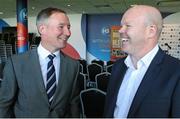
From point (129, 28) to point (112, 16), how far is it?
13483mm

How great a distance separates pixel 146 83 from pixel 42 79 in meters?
0.78

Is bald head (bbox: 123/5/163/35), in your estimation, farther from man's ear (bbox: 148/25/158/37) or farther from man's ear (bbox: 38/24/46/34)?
man's ear (bbox: 38/24/46/34)

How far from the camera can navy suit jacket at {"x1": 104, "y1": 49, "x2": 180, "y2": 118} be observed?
5.69 feet

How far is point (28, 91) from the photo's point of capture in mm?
2223

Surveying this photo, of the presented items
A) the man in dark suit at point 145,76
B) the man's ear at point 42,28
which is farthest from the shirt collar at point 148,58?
the man's ear at point 42,28

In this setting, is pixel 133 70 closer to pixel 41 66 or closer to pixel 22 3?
pixel 41 66

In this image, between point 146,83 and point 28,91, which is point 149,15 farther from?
point 28,91

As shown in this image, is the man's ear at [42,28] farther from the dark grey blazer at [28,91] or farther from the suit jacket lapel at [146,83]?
the suit jacket lapel at [146,83]

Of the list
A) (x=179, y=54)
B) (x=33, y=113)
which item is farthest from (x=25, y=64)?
(x=179, y=54)

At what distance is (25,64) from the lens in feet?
7.50

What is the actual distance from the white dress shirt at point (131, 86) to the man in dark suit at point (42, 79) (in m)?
0.49

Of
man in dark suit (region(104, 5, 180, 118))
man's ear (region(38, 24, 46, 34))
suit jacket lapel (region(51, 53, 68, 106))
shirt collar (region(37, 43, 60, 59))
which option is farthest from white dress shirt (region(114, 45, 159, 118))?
man's ear (region(38, 24, 46, 34))

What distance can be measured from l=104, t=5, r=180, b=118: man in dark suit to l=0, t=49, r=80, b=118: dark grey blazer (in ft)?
1.28

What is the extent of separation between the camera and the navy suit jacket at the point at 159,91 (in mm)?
1735
